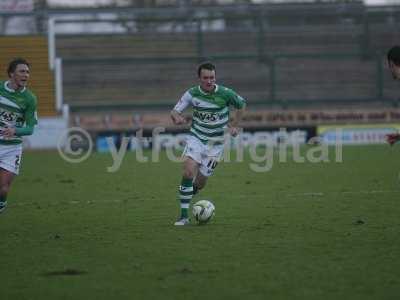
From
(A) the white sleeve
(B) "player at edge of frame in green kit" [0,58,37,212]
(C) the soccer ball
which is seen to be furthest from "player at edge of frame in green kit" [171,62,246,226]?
(B) "player at edge of frame in green kit" [0,58,37,212]

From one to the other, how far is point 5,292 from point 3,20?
30897 mm

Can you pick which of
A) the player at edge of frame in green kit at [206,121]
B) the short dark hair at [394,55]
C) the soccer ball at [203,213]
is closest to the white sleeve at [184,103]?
the player at edge of frame in green kit at [206,121]

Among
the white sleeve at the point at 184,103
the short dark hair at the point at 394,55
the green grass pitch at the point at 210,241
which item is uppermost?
the white sleeve at the point at 184,103

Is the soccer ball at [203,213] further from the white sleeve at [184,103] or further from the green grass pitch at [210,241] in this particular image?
the white sleeve at [184,103]

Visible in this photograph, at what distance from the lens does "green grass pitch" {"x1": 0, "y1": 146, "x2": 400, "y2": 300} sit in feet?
26.6

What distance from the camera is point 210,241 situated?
10750 millimetres

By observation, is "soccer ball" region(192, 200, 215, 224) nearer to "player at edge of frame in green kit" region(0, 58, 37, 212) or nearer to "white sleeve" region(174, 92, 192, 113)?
"white sleeve" region(174, 92, 192, 113)

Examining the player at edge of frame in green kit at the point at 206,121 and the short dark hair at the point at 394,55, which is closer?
the short dark hair at the point at 394,55

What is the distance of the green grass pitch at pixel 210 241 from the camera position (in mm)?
8109

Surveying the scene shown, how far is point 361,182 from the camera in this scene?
1850cm

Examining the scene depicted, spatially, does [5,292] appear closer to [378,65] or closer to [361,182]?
[361,182]

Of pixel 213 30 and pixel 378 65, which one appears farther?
pixel 213 30

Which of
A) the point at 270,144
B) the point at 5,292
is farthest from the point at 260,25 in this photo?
the point at 5,292

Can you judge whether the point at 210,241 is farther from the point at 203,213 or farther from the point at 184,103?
the point at 184,103
